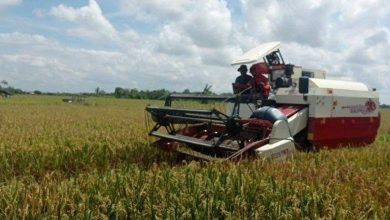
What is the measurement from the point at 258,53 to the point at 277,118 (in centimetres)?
185

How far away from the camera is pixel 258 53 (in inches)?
317

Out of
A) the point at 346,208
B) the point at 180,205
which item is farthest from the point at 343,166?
the point at 180,205

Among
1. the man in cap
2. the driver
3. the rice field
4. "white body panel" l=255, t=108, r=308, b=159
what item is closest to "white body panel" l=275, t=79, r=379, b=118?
the driver

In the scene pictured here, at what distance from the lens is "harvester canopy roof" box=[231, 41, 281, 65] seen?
311 inches

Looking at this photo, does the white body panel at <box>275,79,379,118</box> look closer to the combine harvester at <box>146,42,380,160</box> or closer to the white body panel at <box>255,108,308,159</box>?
the combine harvester at <box>146,42,380,160</box>

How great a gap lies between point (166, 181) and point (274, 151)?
2109 mm

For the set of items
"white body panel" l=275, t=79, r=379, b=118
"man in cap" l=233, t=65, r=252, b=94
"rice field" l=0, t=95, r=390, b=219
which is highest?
"man in cap" l=233, t=65, r=252, b=94

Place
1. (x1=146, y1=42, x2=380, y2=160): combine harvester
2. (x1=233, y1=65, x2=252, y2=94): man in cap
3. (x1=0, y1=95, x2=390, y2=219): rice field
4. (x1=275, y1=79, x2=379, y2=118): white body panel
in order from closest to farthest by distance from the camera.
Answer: (x1=0, y1=95, x2=390, y2=219): rice field → (x1=146, y1=42, x2=380, y2=160): combine harvester → (x1=275, y1=79, x2=379, y2=118): white body panel → (x1=233, y1=65, x2=252, y2=94): man in cap

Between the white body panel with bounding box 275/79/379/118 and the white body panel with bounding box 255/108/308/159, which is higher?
the white body panel with bounding box 275/79/379/118

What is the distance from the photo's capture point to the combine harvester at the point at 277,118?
21.3 ft

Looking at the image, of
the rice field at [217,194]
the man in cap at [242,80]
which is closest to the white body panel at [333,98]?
the man in cap at [242,80]

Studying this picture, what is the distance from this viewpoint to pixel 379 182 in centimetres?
521

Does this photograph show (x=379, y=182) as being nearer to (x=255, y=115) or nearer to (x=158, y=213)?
(x=255, y=115)

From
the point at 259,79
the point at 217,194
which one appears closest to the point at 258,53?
the point at 259,79
